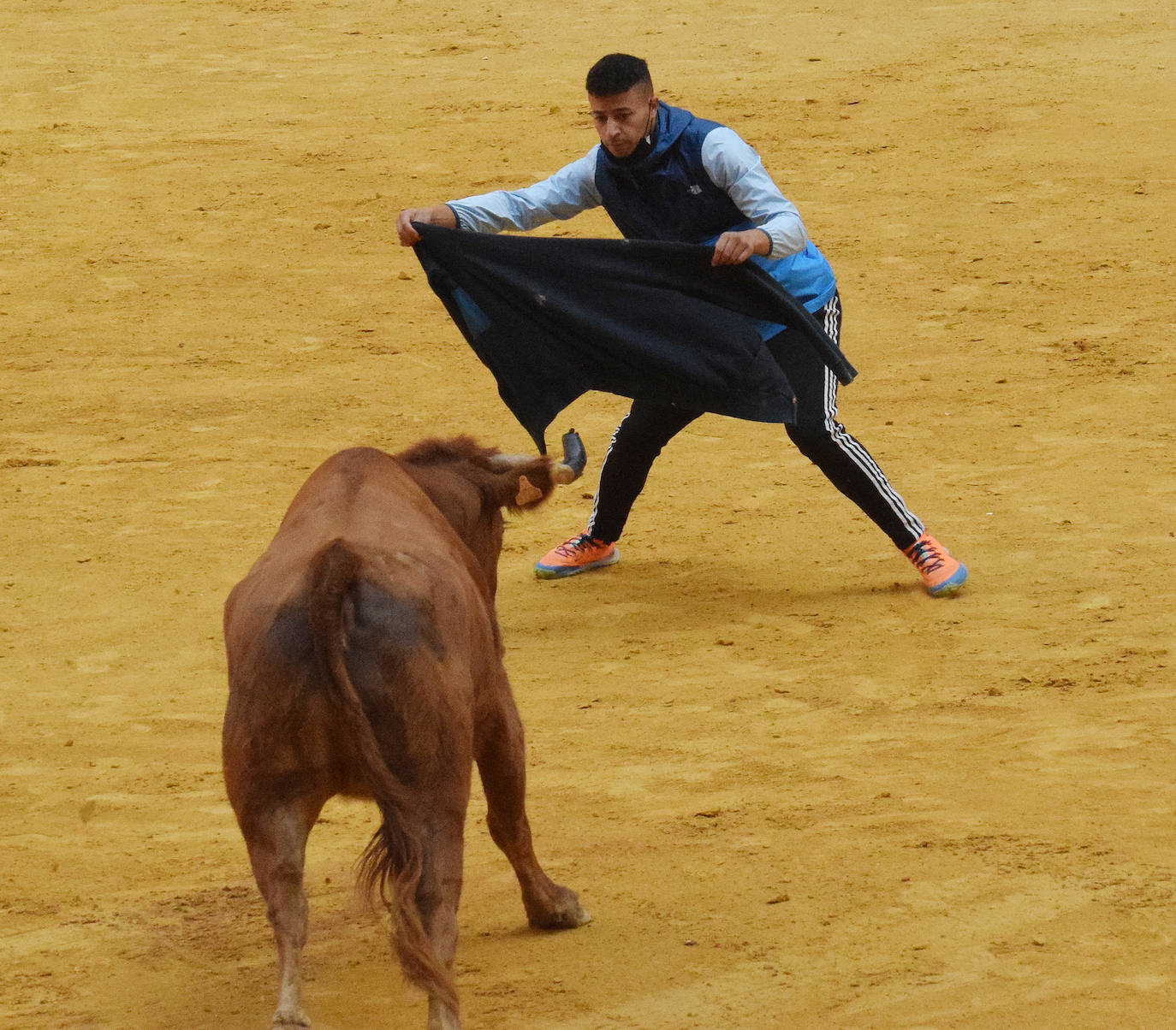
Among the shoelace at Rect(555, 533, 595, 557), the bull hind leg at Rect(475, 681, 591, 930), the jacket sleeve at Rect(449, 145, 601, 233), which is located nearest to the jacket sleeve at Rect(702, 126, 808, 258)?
the jacket sleeve at Rect(449, 145, 601, 233)

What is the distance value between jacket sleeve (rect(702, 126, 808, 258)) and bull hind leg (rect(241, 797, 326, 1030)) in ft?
10.0

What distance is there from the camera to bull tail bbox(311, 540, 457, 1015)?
11.3 ft

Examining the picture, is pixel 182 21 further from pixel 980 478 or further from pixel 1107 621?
pixel 1107 621

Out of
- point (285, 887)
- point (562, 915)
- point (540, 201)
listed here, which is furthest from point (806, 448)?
point (285, 887)

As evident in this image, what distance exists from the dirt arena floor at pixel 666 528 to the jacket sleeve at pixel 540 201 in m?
1.60

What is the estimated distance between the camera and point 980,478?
26.5 feet

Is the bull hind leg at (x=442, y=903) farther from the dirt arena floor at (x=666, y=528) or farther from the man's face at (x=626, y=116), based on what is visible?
the man's face at (x=626, y=116)

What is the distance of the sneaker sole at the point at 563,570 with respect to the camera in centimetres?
733

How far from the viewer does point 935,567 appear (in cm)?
680

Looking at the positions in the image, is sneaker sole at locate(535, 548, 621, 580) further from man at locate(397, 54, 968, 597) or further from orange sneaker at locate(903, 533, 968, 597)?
orange sneaker at locate(903, 533, 968, 597)

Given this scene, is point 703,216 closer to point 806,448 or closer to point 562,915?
point 806,448

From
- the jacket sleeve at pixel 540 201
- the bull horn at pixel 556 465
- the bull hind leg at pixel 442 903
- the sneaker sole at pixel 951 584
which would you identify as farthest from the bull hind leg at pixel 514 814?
the sneaker sole at pixel 951 584

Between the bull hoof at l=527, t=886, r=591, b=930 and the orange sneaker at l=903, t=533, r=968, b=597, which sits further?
the orange sneaker at l=903, t=533, r=968, b=597

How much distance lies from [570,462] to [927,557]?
2238mm
